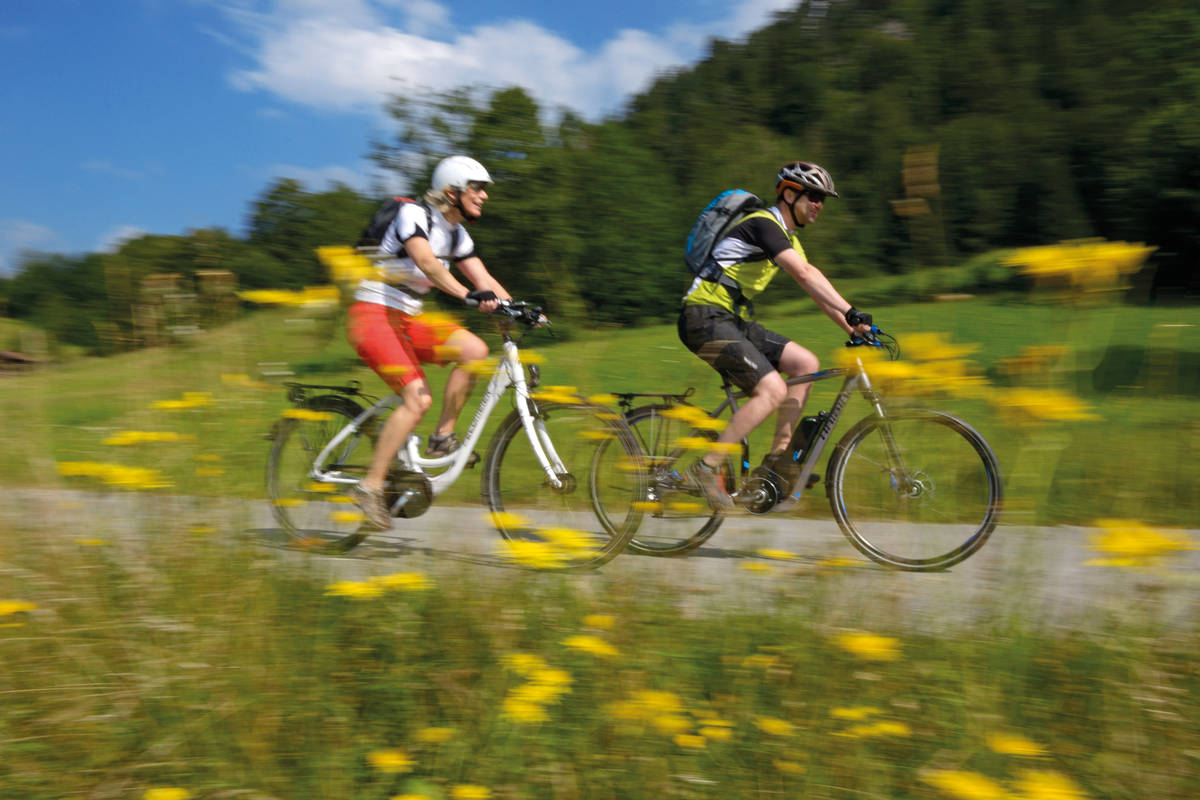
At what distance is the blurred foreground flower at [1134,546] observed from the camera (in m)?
2.37

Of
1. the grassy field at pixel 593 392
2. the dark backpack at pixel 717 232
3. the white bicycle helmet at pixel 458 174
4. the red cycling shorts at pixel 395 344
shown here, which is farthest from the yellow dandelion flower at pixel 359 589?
the dark backpack at pixel 717 232

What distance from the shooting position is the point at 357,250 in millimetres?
3973

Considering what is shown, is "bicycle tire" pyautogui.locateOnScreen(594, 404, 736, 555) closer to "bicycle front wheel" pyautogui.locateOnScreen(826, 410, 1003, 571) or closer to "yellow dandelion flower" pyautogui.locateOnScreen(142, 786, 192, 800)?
"bicycle front wheel" pyautogui.locateOnScreen(826, 410, 1003, 571)

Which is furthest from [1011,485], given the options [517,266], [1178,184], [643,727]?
[1178,184]

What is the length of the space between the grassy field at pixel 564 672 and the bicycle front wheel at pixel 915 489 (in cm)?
57

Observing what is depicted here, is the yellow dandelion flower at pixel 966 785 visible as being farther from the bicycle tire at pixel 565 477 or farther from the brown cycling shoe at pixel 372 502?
the brown cycling shoe at pixel 372 502

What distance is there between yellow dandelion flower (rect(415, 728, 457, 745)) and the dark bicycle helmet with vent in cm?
304

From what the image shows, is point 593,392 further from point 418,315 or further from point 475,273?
point 475,273

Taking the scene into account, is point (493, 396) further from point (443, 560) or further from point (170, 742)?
point (170, 742)

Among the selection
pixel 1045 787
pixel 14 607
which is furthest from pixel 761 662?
pixel 14 607

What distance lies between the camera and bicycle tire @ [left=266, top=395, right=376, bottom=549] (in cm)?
379

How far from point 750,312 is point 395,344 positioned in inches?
66.9

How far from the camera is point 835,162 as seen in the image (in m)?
62.5

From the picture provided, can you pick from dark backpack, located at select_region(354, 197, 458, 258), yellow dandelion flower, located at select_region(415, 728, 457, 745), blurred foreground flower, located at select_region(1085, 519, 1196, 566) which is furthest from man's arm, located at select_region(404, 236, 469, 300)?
blurred foreground flower, located at select_region(1085, 519, 1196, 566)
